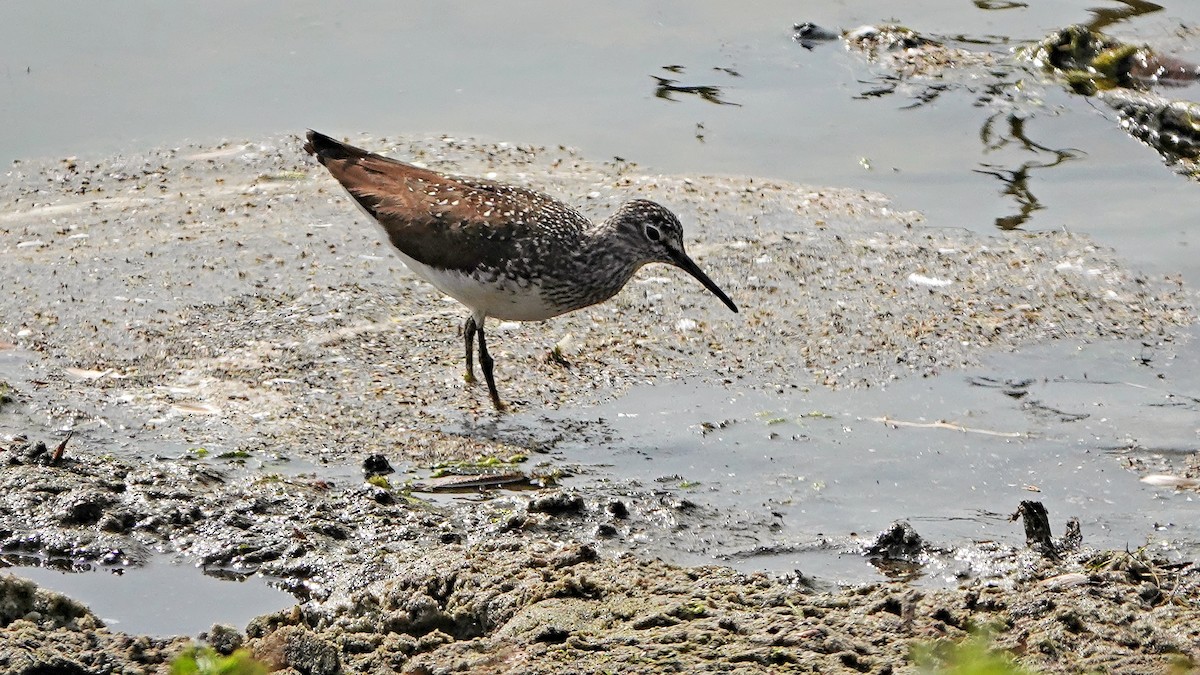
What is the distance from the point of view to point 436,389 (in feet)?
24.0

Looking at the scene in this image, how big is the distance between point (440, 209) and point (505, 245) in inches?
18.2

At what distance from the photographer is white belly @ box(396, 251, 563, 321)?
23.8ft

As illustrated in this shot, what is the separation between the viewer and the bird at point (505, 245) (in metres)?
7.28

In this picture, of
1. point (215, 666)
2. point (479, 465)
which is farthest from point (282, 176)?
point (215, 666)

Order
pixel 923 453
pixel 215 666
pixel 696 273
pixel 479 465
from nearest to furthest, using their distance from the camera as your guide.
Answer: pixel 215 666 < pixel 479 465 < pixel 923 453 < pixel 696 273

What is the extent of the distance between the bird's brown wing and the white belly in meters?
0.07

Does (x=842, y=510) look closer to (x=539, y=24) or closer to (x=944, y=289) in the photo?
(x=944, y=289)

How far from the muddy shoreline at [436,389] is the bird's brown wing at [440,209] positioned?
59 centimetres

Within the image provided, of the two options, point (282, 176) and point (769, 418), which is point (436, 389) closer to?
point (769, 418)

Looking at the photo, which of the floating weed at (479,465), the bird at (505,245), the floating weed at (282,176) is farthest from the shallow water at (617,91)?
the floating weed at (479,465)

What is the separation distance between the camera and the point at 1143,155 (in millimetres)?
10031

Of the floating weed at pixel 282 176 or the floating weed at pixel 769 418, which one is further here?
the floating weed at pixel 282 176

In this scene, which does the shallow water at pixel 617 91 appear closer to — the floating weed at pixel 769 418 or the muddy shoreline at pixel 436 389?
the muddy shoreline at pixel 436 389

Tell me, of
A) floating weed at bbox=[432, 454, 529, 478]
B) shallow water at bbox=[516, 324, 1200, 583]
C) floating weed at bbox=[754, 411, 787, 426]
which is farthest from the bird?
floating weed at bbox=[754, 411, 787, 426]
